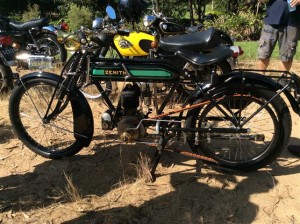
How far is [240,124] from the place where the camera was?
320cm

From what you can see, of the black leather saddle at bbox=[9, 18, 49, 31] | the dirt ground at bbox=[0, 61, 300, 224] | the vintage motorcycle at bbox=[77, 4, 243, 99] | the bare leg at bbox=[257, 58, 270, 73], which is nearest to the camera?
the dirt ground at bbox=[0, 61, 300, 224]

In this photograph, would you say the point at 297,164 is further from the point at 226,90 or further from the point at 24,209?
the point at 24,209

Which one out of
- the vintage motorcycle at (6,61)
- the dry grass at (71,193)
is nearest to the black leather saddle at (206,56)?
the dry grass at (71,193)

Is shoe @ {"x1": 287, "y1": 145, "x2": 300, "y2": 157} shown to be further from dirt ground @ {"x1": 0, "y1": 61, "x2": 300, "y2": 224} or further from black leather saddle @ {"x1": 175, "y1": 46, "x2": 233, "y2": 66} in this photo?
black leather saddle @ {"x1": 175, "y1": 46, "x2": 233, "y2": 66}

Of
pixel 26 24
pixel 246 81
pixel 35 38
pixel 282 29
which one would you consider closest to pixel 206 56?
pixel 246 81

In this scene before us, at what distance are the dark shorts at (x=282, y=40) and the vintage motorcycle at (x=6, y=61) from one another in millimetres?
3556

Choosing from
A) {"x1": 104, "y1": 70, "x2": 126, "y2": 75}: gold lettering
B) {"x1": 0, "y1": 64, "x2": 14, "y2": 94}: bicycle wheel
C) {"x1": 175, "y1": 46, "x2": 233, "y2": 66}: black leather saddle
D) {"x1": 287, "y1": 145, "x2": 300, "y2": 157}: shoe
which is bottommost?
{"x1": 287, "y1": 145, "x2": 300, "y2": 157}: shoe

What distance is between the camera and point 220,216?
2.86 meters

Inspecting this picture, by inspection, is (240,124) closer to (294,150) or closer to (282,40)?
(294,150)

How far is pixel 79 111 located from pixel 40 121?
64cm

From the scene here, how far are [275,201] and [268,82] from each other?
1.01 meters

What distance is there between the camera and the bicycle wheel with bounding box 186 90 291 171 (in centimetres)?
310

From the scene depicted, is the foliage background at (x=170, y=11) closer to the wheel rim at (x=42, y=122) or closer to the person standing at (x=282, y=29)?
the person standing at (x=282, y=29)

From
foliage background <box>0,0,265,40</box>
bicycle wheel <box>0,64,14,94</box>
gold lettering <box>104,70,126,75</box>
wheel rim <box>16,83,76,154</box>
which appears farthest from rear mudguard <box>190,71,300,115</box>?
foliage background <box>0,0,265,40</box>
